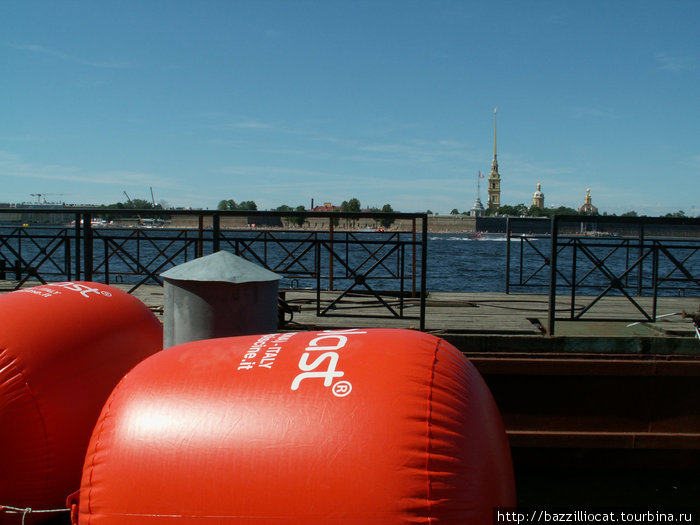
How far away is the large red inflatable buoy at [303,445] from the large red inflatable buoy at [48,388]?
1250mm

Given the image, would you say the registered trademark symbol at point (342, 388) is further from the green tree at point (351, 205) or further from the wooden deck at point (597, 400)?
the green tree at point (351, 205)

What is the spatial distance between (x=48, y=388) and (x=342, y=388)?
257 centimetres

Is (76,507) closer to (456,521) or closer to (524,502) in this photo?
(456,521)

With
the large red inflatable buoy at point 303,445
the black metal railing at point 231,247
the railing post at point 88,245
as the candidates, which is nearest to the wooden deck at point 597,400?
the black metal railing at point 231,247

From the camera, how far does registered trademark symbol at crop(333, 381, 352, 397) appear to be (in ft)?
10.6

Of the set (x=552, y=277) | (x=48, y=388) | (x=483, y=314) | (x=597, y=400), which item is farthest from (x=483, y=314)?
(x=48, y=388)

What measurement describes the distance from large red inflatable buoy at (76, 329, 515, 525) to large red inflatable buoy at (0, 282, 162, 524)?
1.25 metres

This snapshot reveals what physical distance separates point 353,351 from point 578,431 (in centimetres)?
445

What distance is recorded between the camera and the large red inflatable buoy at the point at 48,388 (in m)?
4.36

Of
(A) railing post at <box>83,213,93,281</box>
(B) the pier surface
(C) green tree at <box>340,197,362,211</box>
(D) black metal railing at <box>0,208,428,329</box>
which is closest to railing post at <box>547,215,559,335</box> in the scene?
(B) the pier surface

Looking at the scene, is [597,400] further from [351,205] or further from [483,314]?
[351,205]

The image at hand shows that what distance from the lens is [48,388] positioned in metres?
4.50

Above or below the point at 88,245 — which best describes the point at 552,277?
below

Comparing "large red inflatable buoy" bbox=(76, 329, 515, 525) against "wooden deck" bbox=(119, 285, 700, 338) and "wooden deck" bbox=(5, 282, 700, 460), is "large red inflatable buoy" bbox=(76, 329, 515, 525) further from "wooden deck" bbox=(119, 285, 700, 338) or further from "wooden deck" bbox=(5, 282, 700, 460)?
"wooden deck" bbox=(119, 285, 700, 338)
